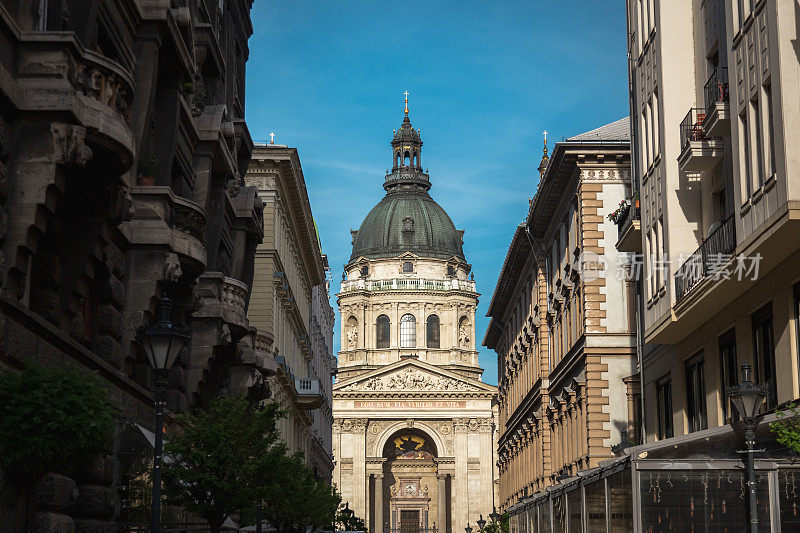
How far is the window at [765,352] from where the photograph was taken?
2264cm

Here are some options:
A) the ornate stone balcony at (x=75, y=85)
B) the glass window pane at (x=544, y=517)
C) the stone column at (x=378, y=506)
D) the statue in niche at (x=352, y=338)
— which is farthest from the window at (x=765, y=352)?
the statue in niche at (x=352, y=338)

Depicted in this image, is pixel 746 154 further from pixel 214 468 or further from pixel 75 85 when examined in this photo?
pixel 75 85

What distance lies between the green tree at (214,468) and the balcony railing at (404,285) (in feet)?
388

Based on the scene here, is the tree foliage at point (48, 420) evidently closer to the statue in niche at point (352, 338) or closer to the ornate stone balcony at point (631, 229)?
the ornate stone balcony at point (631, 229)

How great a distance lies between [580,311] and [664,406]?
11256 millimetres

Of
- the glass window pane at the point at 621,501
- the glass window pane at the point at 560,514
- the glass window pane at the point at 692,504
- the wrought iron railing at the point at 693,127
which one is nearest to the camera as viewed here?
the glass window pane at the point at 692,504

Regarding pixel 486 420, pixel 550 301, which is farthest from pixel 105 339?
pixel 486 420

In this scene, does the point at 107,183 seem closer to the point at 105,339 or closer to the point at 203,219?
the point at 105,339

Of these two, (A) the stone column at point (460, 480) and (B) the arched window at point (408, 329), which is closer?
(A) the stone column at point (460, 480)

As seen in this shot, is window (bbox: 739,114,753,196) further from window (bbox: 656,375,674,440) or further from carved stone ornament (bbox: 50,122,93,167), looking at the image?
carved stone ornament (bbox: 50,122,93,167)

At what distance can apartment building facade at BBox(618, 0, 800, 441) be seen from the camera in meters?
20.2

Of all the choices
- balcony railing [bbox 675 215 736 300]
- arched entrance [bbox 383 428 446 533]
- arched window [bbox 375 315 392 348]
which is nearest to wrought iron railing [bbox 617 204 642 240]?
balcony railing [bbox 675 215 736 300]

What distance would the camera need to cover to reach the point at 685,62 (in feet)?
91.7

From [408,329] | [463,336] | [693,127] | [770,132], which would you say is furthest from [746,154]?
[463,336]
